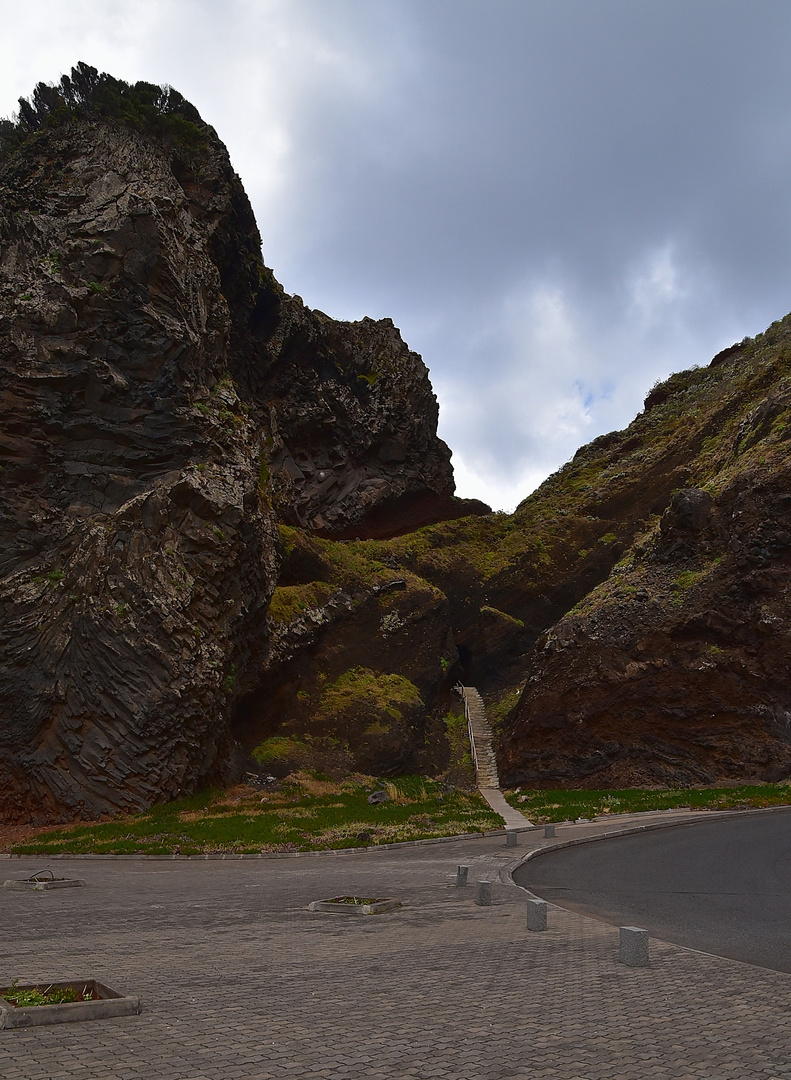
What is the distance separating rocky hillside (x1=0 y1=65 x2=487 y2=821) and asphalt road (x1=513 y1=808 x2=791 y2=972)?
56.3ft

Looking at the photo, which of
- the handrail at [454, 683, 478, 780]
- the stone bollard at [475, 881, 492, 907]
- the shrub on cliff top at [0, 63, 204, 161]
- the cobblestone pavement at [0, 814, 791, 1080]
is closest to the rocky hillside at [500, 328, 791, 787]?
the handrail at [454, 683, 478, 780]

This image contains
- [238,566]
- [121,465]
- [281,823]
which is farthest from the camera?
[238,566]

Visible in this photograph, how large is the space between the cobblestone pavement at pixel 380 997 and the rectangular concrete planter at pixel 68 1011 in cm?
15

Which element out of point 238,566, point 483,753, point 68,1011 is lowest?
point 68,1011

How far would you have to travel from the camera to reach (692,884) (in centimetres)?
1298

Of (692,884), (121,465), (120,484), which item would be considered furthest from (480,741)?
(692,884)

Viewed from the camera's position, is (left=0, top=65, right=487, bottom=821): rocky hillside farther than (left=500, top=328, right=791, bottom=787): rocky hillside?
No

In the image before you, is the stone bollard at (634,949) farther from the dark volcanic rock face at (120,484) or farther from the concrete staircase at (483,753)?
the dark volcanic rock face at (120,484)

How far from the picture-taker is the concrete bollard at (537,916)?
9750mm

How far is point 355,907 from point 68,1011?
6.53m

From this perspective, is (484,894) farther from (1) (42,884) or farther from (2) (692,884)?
(1) (42,884)

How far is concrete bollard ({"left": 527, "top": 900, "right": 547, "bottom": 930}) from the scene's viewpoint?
975cm

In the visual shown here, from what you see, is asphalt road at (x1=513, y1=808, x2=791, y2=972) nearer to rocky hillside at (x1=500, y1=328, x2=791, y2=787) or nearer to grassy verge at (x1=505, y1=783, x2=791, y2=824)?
grassy verge at (x1=505, y1=783, x2=791, y2=824)

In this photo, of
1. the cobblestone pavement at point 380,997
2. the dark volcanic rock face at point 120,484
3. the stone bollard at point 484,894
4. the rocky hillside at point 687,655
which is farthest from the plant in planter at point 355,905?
the rocky hillside at point 687,655
